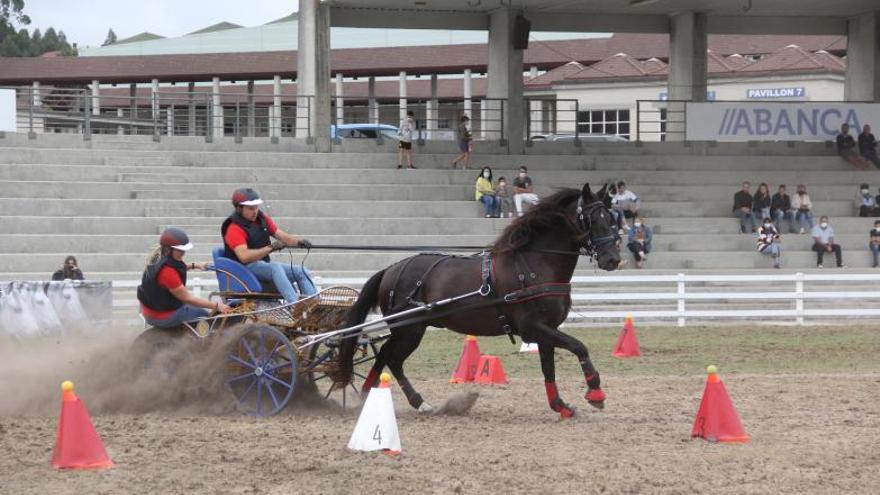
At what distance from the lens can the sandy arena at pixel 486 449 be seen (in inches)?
319

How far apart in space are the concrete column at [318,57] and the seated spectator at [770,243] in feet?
35.7

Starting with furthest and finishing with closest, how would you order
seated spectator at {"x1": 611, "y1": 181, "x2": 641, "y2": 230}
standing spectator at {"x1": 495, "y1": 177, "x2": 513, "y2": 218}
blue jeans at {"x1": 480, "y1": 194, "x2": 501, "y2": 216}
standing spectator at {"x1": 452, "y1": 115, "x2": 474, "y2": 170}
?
standing spectator at {"x1": 452, "y1": 115, "x2": 474, "y2": 170}
standing spectator at {"x1": 495, "y1": 177, "x2": 513, "y2": 218}
blue jeans at {"x1": 480, "y1": 194, "x2": 501, "y2": 216}
seated spectator at {"x1": 611, "y1": 181, "x2": 641, "y2": 230}

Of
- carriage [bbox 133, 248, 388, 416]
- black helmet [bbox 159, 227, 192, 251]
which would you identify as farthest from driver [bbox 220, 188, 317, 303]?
black helmet [bbox 159, 227, 192, 251]

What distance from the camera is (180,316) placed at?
11.2 m

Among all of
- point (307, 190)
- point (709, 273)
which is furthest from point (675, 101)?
point (307, 190)

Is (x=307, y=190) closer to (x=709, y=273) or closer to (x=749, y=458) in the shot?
(x=709, y=273)

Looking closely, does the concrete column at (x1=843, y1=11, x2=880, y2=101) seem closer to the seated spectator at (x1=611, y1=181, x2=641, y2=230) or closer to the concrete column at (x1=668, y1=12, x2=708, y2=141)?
the concrete column at (x1=668, y1=12, x2=708, y2=141)

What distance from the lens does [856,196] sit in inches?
1200

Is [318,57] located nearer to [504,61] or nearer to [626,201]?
[504,61]

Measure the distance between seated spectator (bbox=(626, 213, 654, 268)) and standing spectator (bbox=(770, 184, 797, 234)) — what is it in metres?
3.75

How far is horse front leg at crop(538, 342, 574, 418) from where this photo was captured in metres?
10.8

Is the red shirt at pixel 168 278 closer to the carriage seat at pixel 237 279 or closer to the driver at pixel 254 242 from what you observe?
the carriage seat at pixel 237 279

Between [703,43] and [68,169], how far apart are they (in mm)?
18127

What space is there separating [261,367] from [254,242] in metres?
1.25
